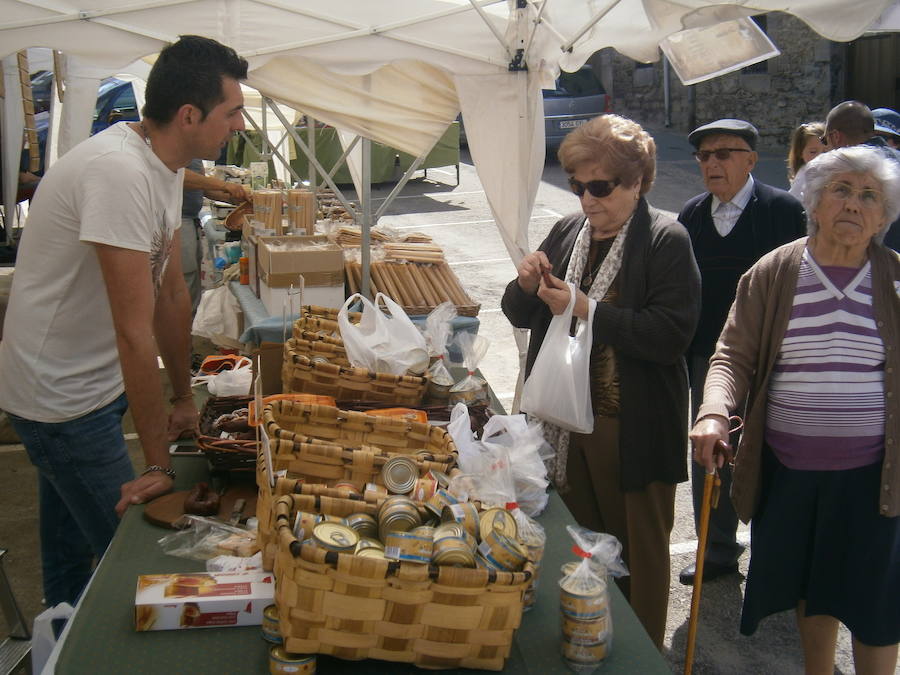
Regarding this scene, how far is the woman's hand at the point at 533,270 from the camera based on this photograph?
256cm

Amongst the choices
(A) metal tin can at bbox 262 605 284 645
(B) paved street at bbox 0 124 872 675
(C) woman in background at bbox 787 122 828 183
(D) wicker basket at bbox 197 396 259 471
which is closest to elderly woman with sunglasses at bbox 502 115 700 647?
(B) paved street at bbox 0 124 872 675

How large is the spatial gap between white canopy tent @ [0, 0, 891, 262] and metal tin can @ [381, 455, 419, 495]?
2.20 m

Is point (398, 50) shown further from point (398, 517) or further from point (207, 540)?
point (398, 517)

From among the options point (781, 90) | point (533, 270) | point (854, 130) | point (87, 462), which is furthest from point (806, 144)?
point (781, 90)

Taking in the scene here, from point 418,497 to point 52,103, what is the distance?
312 inches

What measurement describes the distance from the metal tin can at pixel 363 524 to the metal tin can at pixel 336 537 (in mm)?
46

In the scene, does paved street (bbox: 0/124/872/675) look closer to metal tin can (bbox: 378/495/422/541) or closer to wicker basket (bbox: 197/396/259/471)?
wicker basket (bbox: 197/396/259/471)

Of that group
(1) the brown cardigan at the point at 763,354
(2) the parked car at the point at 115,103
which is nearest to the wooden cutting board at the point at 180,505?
(1) the brown cardigan at the point at 763,354

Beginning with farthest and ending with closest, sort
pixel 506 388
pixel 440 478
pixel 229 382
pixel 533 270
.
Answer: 1. pixel 506 388
2. pixel 229 382
3. pixel 533 270
4. pixel 440 478

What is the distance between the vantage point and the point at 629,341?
2.42 meters

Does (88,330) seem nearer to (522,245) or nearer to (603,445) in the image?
(603,445)

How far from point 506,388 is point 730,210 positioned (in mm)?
2693

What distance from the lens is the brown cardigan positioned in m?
2.23

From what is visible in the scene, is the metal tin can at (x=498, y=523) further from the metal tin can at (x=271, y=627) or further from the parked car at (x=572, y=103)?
the parked car at (x=572, y=103)
